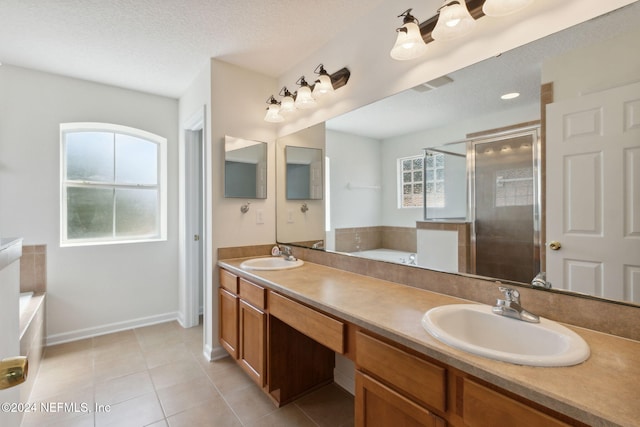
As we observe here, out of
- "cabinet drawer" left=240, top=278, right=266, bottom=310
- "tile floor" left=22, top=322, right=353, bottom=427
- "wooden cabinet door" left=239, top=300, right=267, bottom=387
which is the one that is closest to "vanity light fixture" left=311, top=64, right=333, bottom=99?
"cabinet drawer" left=240, top=278, right=266, bottom=310

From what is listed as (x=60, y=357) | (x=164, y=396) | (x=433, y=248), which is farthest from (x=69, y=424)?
(x=433, y=248)

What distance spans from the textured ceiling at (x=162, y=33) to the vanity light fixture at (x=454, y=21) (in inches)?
26.7

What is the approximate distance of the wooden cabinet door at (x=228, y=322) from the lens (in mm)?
2203

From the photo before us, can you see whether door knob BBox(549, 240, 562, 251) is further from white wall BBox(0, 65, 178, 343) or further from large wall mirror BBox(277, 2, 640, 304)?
white wall BBox(0, 65, 178, 343)

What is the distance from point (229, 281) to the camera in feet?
7.51

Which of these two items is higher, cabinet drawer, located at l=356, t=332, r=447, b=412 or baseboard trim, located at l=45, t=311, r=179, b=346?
cabinet drawer, located at l=356, t=332, r=447, b=412

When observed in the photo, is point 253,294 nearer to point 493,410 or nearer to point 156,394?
point 156,394

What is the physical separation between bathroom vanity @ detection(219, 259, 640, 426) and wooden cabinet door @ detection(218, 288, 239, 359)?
8 cm

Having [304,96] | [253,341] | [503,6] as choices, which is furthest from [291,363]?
[503,6]

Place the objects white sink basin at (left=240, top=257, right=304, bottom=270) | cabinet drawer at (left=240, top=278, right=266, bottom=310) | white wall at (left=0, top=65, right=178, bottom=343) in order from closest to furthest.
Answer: cabinet drawer at (left=240, top=278, right=266, bottom=310) → white sink basin at (left=240, top=257, right=304, bottom=270) → white wall at (left=0, top=65, right=178, bottom=343)

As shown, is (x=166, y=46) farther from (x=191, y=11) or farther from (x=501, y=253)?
(x=501, y=253)

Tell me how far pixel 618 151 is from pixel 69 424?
2.98m

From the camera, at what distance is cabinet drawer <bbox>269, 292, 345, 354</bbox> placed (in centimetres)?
132

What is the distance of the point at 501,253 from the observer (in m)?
1.29
